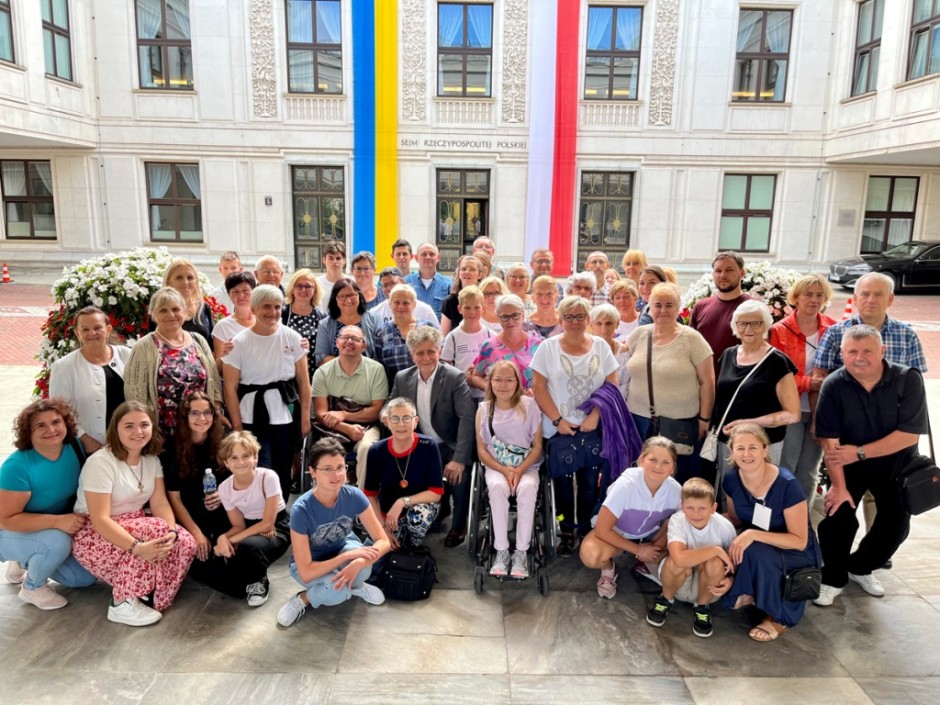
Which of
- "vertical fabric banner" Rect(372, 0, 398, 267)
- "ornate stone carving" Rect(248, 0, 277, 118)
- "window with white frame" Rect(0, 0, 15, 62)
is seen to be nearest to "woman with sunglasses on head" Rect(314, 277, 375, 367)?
"vertical fabric banner" Rect(372, 0, 398, 267)

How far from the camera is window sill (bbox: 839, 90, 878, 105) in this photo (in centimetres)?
1640

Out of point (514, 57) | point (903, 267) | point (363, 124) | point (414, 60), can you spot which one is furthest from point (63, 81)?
point (903, 267)

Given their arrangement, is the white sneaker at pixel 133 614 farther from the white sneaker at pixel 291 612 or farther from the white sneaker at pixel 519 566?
the white sneaker at pixel 519 566

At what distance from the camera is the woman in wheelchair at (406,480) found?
13.4 ft

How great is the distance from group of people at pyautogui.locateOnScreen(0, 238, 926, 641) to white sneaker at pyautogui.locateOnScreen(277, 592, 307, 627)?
0.01 m

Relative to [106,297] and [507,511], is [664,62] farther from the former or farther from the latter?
[507,511]

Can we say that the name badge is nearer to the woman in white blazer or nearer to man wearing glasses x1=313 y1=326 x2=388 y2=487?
man wearing glasses x1=313 y1=326 x2=388 y2=487

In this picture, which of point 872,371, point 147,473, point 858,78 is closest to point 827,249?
point 858,78

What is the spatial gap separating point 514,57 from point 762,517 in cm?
1576

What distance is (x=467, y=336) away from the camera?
492 centimetres

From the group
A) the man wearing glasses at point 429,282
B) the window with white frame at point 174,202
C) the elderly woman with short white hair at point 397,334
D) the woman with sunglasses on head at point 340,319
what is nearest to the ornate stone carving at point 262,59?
the window with white frame at point 174,202

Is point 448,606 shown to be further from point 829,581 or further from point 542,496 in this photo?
point 829,581

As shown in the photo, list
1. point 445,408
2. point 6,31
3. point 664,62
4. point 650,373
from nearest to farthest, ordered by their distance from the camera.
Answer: point 650,373, point 445,408, point 6,31, point 664,62

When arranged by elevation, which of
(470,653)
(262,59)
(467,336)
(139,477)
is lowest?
(470,653)
